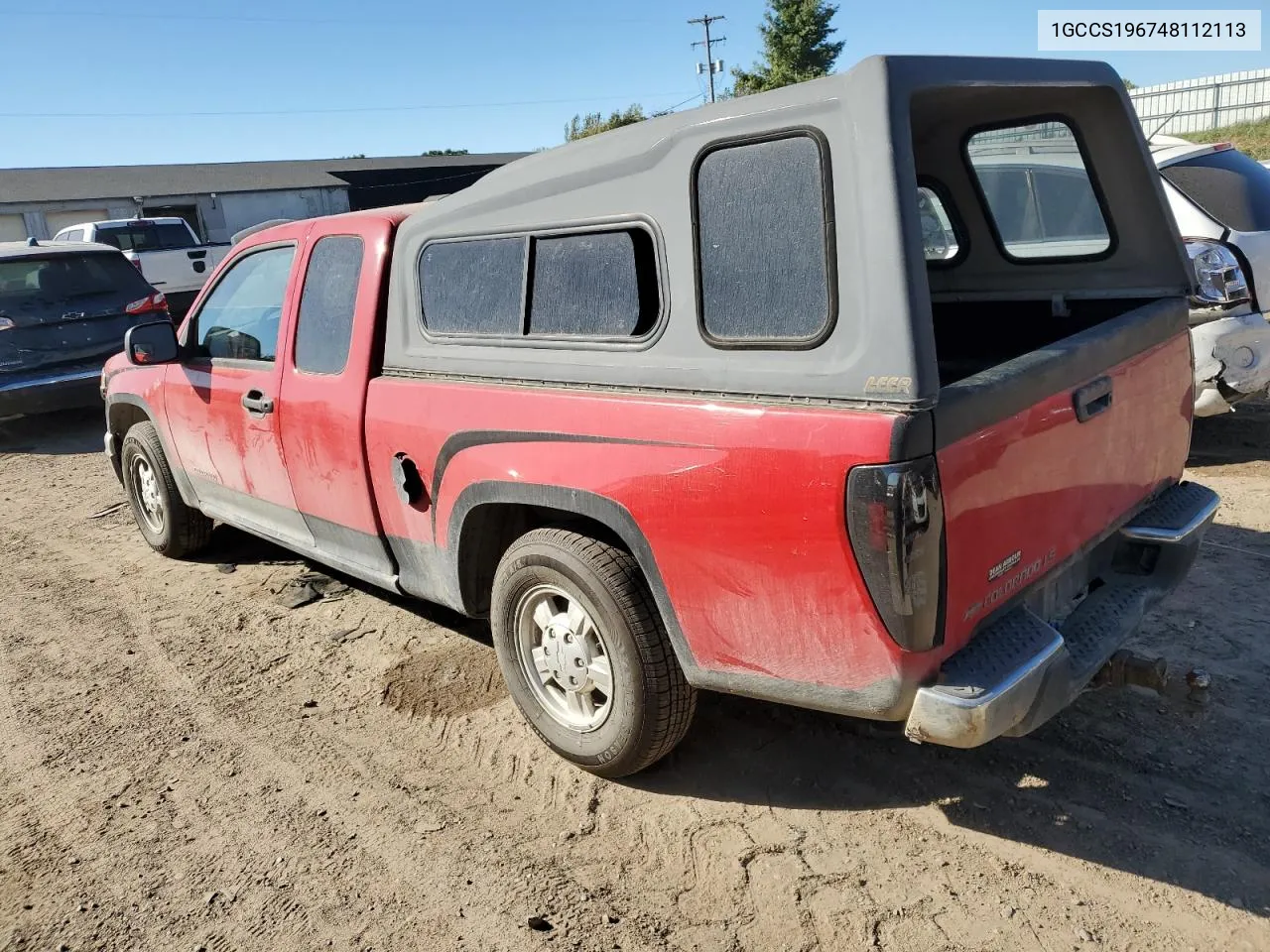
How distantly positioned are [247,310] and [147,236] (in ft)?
51.2

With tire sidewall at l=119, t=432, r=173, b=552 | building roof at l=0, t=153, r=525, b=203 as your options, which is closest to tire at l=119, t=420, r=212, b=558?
tire sidewall at l=119, t=432, r=173, b=552

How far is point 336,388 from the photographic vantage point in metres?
3.90

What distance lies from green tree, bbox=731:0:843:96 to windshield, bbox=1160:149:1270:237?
37.1m

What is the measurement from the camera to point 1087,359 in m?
2.77

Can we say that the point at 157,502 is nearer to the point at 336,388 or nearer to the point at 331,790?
the point at 336,388

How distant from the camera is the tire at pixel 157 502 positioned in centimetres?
560

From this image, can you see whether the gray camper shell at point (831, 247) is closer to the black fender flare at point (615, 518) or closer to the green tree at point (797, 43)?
the black fender flare at point (615, 518)

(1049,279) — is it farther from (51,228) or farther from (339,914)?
(51,228)

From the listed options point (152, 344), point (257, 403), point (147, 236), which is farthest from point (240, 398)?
point (147, 236)

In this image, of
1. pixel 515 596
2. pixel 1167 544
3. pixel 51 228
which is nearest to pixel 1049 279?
pixel 1167 544

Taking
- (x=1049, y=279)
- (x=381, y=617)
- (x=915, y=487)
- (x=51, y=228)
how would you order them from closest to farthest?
(x=915, y=487) < (x=1049, y=279) < (x=381, y=617) < (x=51, y=228)

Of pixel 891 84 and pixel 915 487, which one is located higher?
pixel 891 84

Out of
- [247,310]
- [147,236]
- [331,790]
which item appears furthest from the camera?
[147,236]

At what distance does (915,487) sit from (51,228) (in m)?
38.9
